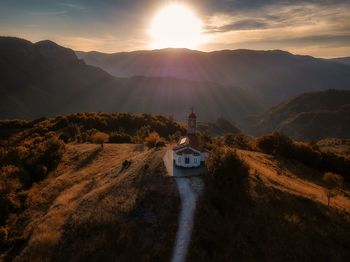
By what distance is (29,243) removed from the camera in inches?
1235

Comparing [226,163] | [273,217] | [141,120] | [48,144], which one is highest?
[226,163]

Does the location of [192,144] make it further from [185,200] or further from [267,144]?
[267,144]

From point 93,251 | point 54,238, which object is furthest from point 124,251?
point 54,238

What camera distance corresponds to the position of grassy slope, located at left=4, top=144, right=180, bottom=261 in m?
26.8

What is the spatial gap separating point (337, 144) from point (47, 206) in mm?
120256

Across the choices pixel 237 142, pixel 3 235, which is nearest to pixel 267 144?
pixel 237 142

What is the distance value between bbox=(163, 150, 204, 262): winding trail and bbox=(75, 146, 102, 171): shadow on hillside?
21254 mm

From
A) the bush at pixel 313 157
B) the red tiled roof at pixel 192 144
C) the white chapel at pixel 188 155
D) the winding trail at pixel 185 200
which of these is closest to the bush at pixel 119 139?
the bush at pixel 313 157

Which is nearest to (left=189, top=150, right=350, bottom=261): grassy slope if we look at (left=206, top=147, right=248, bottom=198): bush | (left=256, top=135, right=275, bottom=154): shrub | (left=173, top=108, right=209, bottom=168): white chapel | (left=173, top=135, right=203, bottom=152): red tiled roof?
(left=206, top=147, right=248, bottom=198): bush

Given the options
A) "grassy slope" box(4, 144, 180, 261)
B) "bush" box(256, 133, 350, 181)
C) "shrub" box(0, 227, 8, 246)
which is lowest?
"bush" box(256, 133, 350, 181)

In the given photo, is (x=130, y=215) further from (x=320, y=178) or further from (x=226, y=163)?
(x=320, y=178)

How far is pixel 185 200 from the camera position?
30.4 m

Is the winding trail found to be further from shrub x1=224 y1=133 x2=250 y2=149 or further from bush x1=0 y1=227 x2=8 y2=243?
shrub x1=224 y1=133 x2=250 y2=149

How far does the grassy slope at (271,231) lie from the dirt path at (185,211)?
2.09ft
